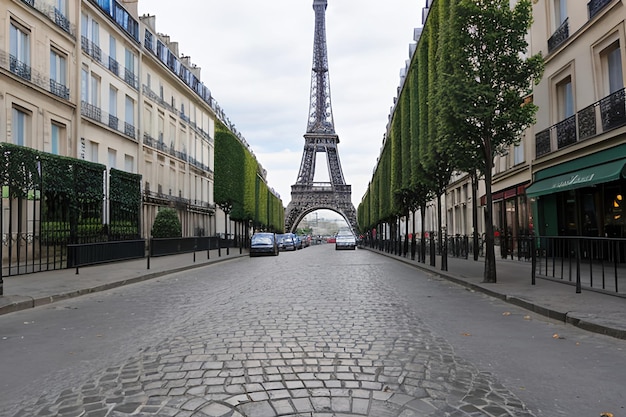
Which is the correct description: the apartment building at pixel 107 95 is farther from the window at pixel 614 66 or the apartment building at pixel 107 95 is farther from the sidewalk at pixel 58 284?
the window at pixel 614 66

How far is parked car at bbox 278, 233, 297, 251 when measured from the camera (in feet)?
157

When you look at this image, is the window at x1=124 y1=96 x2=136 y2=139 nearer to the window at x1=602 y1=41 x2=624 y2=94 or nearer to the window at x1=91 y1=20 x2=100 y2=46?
the window at x1=91 y1=20 x2=100 y2=46

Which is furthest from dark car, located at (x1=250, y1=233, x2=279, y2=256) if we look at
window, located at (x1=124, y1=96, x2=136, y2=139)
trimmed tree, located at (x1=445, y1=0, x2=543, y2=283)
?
trimmed tree, located at (x1=445, y1=0, x2=543, y2=283)

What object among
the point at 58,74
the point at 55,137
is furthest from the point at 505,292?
the point at 58,74

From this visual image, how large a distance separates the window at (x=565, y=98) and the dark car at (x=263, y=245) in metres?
19.4

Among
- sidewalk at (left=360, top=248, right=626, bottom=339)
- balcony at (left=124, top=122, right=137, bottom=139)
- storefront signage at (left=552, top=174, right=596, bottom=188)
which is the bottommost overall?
sidewalk at (left=360, top=248, right=626, bottom=339)

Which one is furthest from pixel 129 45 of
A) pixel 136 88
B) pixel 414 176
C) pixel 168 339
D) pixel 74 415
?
pixel 74 415

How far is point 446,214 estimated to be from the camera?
39.2m

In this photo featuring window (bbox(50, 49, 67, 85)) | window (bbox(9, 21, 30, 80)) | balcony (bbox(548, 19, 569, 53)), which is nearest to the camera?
balcony (bbox(548, 19, 569, 53))

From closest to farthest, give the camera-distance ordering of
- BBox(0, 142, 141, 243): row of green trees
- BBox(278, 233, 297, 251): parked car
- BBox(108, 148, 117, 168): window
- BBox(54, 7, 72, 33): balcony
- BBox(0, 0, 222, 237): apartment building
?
BBox(0, 142, 141, 243): row of green trees → BBox(0, 0, 222, 237): apartment building → BBox(54, 7, 72, 33): balcony → BBox(108, 148, 117, 168): window → BBox(278, 233, 297, 251): parked car

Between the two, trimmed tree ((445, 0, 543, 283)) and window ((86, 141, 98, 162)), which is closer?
trimmed tree ((445, 0, 543, 283))

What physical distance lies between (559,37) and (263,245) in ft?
67.5

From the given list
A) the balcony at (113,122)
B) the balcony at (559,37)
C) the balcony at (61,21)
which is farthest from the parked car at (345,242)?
the balcony at (559,37)

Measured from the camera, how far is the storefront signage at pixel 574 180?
13.9 m
